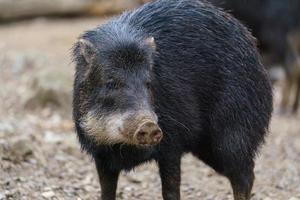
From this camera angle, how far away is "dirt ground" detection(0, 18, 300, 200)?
596 cm

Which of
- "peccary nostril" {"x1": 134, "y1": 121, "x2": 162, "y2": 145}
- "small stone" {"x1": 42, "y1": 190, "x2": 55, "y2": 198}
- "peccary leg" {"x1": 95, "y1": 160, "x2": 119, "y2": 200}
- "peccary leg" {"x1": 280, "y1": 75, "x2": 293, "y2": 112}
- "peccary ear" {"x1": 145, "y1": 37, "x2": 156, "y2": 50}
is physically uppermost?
"peccary ear" {"x1": 145, "y1": 37, "x2": 156, "y2": 50}

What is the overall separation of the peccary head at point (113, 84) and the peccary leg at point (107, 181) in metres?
0.33

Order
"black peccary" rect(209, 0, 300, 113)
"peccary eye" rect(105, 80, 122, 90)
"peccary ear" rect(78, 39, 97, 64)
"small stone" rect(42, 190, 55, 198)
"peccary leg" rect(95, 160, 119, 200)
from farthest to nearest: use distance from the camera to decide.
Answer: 1. "black peccary" rect(209, 0, 300, 113)
2. "small stone" rect(42, 190, 55, 198)
3. "peccary leg" rect(95, 160, 119, 200)
4. "peccary ear" rect(78, 39, 97, 64)
5. "peccary eye" rect(105, 80, 122, 90)

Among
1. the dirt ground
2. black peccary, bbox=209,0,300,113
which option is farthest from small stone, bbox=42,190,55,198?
black peccary, bbox=209,0,300,113

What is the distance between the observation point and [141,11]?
5.29 m

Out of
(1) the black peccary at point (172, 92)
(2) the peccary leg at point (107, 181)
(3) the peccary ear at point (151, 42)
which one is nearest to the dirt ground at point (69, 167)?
(2) the peccary leg at point (107, 181)

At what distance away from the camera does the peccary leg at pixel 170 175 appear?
16.5ft

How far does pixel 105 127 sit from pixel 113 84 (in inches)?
10.6

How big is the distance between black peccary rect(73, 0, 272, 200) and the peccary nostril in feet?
0.12

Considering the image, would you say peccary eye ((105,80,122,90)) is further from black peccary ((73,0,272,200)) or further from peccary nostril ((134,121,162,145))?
peccary nostril ((134,121,162,145))

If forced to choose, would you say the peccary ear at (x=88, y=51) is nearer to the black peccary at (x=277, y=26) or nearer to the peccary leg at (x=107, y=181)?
the peccary leg at (x=107, y=181)

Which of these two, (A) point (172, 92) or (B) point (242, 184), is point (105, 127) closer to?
(A) point (172, 92)

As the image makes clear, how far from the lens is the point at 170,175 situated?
198 inches

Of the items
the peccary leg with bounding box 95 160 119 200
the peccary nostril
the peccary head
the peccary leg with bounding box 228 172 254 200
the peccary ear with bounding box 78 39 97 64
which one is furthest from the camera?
the peccary leg with bounding box 228 172 254 200
